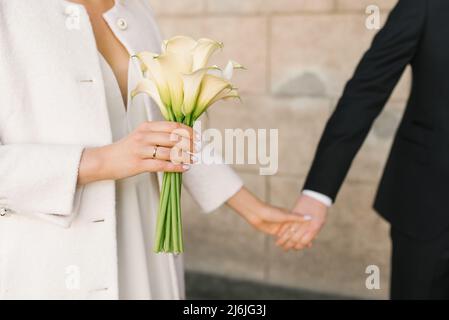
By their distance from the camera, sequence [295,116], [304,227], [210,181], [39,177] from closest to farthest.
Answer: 1. [39,177]
2. [210,181]
3. [304,227]
4. [295,116]

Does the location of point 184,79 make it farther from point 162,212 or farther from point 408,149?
point 408,149

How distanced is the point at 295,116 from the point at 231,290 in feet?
4.52

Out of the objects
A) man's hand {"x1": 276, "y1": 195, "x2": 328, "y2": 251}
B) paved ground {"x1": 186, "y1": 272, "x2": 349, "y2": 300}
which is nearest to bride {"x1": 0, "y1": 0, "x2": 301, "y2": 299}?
Result: man's hand {"x1": 276, "y1": 195, "x2": 328, "y2": 251}

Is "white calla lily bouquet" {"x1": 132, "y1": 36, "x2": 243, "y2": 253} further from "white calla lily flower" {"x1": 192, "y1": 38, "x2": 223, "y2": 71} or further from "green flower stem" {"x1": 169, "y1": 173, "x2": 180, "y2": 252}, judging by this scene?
"green flower stem" {"x1": 169, "y1": 173, "x2": 180, "y2": 252}

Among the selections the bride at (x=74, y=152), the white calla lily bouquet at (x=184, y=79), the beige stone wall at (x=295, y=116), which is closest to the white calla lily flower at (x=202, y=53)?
the white calla lily bouquet at (x=184, y=79)

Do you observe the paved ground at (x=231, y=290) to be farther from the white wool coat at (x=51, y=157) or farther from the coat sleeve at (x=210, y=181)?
the white wool coat at (x=51, y=157)

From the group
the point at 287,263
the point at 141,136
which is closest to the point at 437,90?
the point at 141,136

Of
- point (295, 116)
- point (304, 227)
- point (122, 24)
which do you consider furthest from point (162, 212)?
point (295, 116)

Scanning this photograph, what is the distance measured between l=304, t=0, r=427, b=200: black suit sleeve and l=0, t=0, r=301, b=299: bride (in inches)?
34.4

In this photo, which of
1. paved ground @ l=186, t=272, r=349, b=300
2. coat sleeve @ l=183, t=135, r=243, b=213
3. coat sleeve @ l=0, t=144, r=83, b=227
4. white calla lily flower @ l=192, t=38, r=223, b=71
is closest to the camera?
white calla lily flower @ l=192, t=38, r=223, b=71

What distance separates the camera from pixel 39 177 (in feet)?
6.15

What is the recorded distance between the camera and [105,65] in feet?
6.83

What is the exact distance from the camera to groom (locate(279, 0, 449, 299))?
2.47 m

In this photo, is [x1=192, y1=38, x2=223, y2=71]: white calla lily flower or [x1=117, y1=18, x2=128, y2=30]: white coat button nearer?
[x1=192, y1=38, x2=223, y2=71]: white calla lily flower
